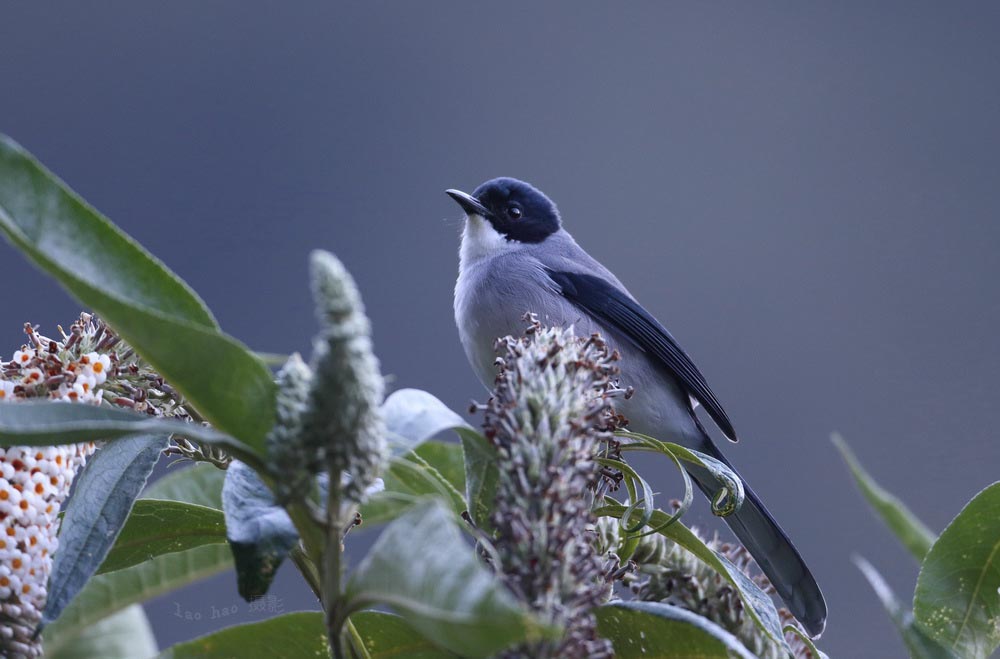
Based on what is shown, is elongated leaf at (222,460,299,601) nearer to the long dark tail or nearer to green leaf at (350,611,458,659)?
green leaf at (350,611,458,659)

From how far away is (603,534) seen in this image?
1078 mm

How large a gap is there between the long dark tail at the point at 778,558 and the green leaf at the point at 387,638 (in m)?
0.57

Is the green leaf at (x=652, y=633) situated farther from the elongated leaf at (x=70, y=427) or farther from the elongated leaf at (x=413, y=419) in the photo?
the elongated leaf at (x=70, y=427)

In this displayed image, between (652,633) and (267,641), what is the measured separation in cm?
30

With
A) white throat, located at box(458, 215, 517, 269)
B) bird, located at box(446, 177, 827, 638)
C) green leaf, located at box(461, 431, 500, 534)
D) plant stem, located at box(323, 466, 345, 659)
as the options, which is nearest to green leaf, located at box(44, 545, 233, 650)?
green leaf, located at box(461, 431, 500, 534)

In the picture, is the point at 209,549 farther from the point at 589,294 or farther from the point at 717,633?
the point at 589,294

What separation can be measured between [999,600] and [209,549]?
0.73m

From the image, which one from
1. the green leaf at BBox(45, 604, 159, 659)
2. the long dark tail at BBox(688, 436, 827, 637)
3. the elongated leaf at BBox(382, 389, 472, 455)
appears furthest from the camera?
the long dark tail at BBox(688, 436, 827, 637)

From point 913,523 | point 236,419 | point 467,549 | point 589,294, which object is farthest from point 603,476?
point 589,294

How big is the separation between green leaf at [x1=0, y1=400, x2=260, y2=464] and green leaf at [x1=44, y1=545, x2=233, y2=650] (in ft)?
1.23

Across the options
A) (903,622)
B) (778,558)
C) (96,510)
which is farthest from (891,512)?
(778,558)

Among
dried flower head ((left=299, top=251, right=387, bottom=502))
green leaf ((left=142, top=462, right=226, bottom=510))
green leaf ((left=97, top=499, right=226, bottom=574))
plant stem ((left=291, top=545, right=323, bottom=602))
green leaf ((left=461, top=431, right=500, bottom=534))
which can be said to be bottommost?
green leaf ((left=142, top=462, right=226, bottom=510))

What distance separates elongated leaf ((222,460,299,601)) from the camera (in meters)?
0.64

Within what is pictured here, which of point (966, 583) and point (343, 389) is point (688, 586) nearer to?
point (966, 583)
